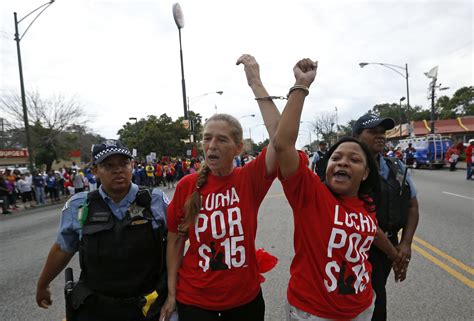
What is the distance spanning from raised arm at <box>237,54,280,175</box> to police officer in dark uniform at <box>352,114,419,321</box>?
0.93 meters

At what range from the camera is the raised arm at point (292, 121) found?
1696 millimetres

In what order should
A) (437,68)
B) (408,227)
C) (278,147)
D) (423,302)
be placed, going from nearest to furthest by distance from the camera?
1. (278,147)
2. (408,227)
3. (423,302)
4. (437,68)

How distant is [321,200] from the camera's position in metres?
1.84

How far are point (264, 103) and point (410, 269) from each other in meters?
3.79

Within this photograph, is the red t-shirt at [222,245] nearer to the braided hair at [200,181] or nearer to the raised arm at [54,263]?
the braided hair at [200,181]

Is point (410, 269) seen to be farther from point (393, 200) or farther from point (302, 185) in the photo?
point (302, 185)

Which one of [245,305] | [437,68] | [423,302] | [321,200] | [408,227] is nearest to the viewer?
[321,200]

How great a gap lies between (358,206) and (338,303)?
579 mm

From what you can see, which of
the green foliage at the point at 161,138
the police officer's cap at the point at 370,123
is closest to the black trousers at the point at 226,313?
the police officer's cap at the point at 370,123

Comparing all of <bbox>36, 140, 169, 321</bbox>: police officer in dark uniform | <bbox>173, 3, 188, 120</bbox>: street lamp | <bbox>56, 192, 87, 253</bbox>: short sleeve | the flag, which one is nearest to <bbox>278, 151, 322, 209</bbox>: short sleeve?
<bbox>36, 140, 169, 321</bbox>: police officer in dark uniform

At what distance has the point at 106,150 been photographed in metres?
2.19

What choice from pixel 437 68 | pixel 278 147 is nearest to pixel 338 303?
pixel 278 147

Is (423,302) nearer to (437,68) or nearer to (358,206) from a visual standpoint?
(358,206)

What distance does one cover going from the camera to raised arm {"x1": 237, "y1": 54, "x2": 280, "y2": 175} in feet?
6.17
